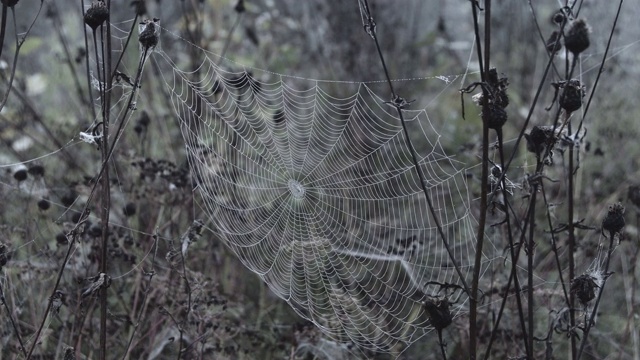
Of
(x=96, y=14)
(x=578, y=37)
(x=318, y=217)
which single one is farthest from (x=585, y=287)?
(x=318, y=217)

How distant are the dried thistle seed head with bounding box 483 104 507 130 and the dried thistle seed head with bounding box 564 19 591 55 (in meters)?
0.18

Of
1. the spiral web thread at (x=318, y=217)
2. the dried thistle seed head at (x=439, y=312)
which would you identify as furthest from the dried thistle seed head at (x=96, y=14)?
the spiral web thread at (x=318, y=217)

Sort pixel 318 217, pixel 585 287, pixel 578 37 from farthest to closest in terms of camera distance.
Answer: pixel 318 217 < pixel 585 287 < pixel 578 37

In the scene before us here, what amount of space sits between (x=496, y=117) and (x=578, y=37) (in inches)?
8.9

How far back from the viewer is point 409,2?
7.37m

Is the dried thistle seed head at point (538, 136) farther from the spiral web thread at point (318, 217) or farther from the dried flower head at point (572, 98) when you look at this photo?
the spiral web thread at point (318, 217)

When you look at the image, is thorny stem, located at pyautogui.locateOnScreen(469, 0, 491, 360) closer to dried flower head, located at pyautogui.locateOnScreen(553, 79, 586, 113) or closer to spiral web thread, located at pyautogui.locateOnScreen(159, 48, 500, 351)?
dried flower head, located at pyautogui.locateOnScreen(553, 79, 586, 113)

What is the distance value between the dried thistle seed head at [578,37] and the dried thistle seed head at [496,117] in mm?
184

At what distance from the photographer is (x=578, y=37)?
1.61 metres

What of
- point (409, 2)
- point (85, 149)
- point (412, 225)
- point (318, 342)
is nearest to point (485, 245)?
point (412, 225)

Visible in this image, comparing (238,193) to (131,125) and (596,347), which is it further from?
(596,347)

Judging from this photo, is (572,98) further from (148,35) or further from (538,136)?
(148,35)

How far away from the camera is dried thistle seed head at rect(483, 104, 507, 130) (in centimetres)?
164

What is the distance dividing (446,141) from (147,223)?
7.30 feet
